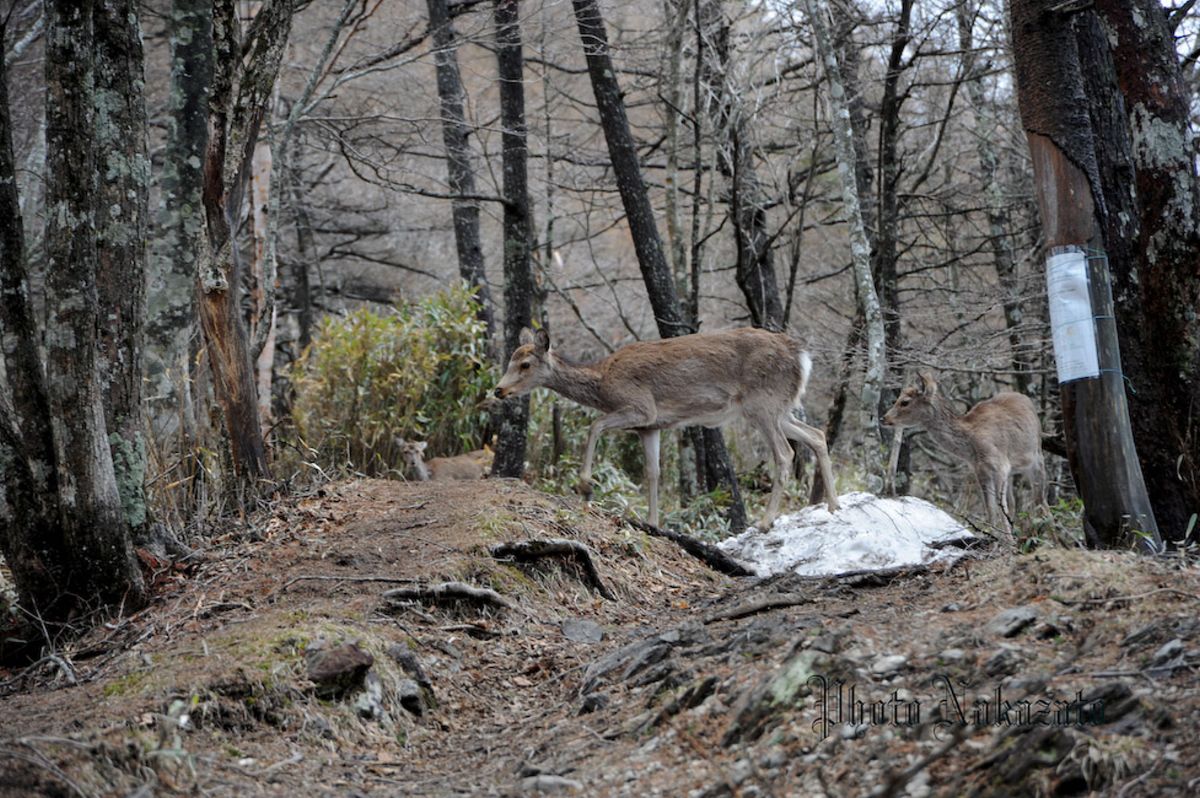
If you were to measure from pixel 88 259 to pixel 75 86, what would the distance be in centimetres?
97

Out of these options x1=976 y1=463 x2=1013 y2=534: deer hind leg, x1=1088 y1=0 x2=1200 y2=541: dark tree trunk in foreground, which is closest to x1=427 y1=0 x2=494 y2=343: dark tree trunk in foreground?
x1=976 y1=463 x2=1013 y2=534: deer hind leg

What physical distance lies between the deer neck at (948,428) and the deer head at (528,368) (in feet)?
13.0

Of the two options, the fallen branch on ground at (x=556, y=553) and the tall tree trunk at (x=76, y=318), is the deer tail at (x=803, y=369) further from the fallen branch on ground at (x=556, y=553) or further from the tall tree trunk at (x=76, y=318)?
the tall tree trunk at (x=76, y=318)

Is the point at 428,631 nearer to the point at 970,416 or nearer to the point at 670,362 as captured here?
the point at 670,362

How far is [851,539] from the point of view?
887 centimetres

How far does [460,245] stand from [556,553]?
1121 cm

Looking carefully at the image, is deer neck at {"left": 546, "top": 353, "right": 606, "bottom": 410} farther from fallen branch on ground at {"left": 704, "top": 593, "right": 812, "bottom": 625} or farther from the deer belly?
fallen branch on ground at {"left": 704, "top": 593, "right": 812, "bottom": 625}

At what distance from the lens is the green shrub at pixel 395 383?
13.7m

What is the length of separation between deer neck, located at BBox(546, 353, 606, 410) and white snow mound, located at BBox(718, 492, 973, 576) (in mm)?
2163

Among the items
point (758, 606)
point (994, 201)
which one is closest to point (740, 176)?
point (994, 201)

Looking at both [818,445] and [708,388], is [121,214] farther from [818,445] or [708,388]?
[818,445]

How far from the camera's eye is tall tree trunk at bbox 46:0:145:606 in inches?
248

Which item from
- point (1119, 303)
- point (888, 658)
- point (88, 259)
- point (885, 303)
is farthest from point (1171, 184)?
point (885, 303)

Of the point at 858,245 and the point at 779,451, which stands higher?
the point at 858,245
